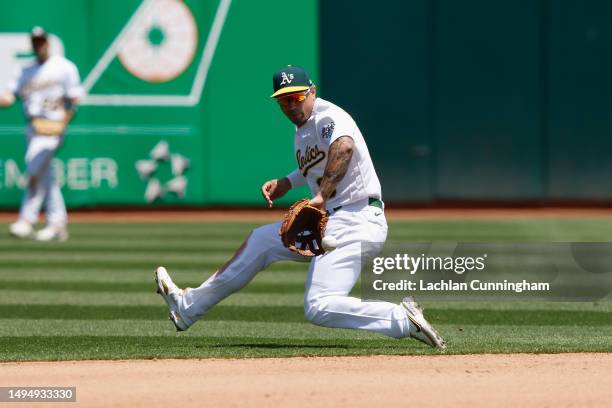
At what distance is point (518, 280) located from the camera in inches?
374

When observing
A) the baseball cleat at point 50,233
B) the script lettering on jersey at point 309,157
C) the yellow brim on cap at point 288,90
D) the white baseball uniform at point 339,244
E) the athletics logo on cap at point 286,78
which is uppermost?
the athletics logo on cap at point 286,78

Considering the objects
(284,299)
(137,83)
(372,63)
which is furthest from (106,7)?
(284,299)

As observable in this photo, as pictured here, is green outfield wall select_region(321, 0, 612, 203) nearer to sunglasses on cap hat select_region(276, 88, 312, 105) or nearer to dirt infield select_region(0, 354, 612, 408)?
sunglasses on cap hat select_region(276, 88, 312, 105)

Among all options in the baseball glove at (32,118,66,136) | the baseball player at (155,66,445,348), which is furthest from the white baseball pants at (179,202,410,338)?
the baseball glove at (32,118,66,136)

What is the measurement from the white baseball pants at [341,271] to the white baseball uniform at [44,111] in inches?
263

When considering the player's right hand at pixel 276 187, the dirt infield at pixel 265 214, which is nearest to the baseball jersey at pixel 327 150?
the player's right hand at pixel 276 187

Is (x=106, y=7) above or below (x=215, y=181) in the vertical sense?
above

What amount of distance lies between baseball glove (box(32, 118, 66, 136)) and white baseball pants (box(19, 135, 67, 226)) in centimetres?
5

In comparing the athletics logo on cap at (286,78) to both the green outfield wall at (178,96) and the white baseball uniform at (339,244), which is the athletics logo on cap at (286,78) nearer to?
the white baseball uniform at (339,244)

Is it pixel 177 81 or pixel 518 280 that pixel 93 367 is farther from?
pixel 177 81

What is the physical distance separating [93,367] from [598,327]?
315 centimetres

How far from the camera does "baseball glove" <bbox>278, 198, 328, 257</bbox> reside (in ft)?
20.7
